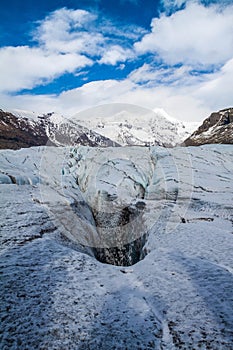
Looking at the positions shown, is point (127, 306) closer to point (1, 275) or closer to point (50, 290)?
point (50, 290)

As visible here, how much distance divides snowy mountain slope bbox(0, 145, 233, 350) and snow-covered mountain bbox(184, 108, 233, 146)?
122945 mm

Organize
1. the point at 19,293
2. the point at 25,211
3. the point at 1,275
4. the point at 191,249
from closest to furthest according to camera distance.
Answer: the point at 19,293 → the point at 1,275 → the point at 191,249 → the point at 25,211

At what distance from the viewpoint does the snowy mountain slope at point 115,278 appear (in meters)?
4.88

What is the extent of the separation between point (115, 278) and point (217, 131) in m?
156

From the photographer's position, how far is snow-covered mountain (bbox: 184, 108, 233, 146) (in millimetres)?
137500

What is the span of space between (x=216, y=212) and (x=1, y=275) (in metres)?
11.9

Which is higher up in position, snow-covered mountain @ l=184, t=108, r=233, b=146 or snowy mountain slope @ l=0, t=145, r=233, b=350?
snow-covered mountain @ l=184, t=108, r=233, b=146

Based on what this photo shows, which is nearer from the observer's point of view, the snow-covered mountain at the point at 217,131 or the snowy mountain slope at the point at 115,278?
the snowy mountain slope at the point at 115,278

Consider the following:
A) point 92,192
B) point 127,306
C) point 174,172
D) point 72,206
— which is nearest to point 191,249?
point 127,306

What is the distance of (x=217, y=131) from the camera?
149 meters

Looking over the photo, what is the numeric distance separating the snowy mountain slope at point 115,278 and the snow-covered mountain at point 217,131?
12295 cm

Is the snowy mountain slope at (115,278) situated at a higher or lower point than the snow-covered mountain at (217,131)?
lower

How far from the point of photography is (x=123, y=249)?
1542cm

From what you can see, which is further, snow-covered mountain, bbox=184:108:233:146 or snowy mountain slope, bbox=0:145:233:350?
snow-covered mountain, bbox=184:108:233:146
